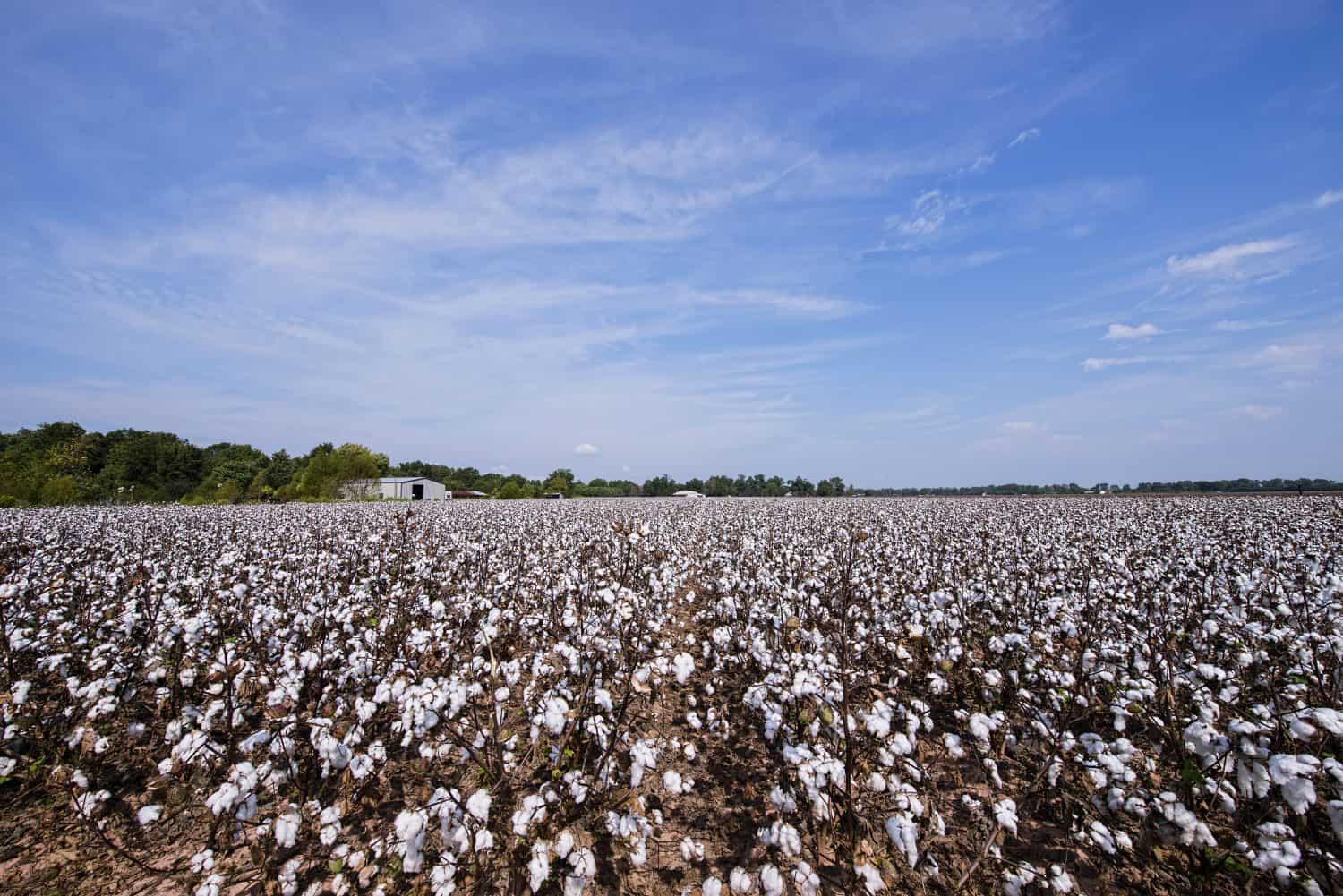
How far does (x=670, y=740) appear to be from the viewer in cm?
627

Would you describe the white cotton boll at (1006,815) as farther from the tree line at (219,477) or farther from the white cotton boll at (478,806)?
the tree line at (219,477)

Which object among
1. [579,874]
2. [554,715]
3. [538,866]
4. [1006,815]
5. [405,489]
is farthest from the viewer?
[405,489]

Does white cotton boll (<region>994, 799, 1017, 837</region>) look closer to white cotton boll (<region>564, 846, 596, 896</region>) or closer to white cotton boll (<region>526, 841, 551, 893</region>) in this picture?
white cotton boll (<region>564, 846, 596, 896</region>)

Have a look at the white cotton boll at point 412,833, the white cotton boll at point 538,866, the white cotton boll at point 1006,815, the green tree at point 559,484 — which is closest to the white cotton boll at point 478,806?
the white cotton boll at point 412,833

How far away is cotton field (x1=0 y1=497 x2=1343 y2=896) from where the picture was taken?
150 inches

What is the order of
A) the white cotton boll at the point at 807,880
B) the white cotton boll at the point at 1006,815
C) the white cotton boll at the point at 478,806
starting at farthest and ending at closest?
the white cotton boll at the point at 1006,815
the white cotton boll at the point at 478,806
the white cotton boll at the point at 807,880

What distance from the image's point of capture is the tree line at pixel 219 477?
6303 cm

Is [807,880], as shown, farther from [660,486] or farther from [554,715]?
[660,486]

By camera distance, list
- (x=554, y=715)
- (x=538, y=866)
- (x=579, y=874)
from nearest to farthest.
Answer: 1. (x=538, y=866)
2. (x=579, y=874)
3. (x=554, y=715)

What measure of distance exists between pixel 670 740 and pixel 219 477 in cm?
11187

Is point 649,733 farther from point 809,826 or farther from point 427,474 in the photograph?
point 427,474

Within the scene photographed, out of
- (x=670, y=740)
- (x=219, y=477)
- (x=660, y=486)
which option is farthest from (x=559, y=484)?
(x=670, y=740)

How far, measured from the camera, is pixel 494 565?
12711 millimetres

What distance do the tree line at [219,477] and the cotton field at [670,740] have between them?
214ft
